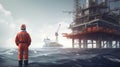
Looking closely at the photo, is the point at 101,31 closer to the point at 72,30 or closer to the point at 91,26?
the point at 91,26

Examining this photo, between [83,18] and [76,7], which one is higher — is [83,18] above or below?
below

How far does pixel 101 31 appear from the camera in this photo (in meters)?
47.8

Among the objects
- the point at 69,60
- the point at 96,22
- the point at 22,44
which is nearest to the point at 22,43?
the point at 22,44

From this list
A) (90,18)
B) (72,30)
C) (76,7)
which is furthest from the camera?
(76,7)

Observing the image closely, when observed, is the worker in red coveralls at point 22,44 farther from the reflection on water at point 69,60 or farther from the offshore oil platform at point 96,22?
the offshore oil platform at point 96,22

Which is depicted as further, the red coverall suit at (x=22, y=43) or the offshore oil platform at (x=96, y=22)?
the offshore oil platform at (x=96, y=22)

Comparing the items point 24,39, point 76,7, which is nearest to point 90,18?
point 76,7

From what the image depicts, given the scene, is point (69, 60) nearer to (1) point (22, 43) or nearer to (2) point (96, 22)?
(1) point (22, 43)

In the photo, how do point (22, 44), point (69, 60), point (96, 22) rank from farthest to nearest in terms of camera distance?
point (96, 22)
point (69, 60)
point (22, 44)

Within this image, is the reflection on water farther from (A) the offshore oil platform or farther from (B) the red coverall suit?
(A) the offshore oil platform

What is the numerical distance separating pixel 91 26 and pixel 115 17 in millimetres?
9731

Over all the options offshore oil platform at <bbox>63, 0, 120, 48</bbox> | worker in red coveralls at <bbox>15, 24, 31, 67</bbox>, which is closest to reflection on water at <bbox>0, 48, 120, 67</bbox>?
worker in red coveralls at <bbox>15, 24, 31, 67</bbox>

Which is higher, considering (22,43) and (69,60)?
(22,43)

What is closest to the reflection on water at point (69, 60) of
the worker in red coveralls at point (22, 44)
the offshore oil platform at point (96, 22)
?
the worker in red coveralls at point (22, 44)
